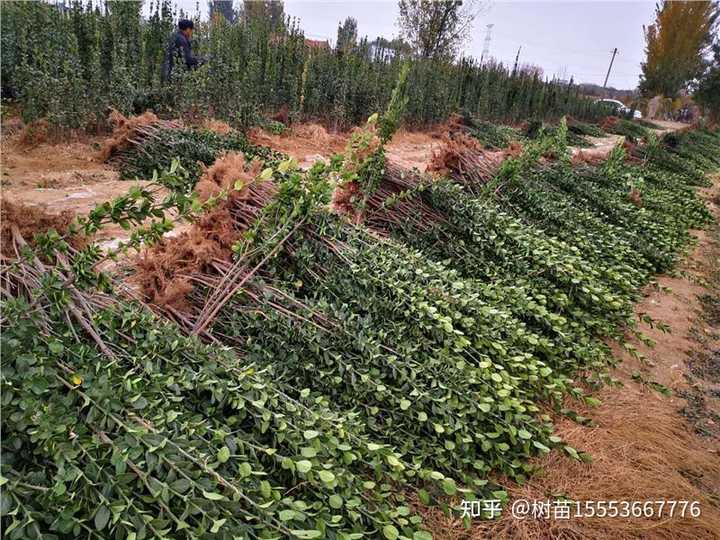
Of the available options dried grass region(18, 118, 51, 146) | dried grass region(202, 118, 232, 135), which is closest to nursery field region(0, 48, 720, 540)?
dried grass region(18, 118, 51, 146)

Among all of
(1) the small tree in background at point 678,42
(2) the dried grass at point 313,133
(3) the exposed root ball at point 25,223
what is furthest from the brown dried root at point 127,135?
(1) the small tree in background at point 678,42

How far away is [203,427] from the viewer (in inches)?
58.8

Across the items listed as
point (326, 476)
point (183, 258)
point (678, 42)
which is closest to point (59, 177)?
point (183, 258)

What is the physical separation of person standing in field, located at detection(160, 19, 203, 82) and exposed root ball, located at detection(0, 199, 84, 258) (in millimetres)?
6067

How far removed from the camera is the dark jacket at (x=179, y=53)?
743cm

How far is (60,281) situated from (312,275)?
127 centimetres

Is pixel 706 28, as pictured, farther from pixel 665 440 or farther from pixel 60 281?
pixel 60 281

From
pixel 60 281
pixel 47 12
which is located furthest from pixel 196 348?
pixel 47 12

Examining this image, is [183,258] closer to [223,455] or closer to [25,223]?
[25,223]

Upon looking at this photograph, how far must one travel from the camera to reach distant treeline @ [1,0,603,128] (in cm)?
628

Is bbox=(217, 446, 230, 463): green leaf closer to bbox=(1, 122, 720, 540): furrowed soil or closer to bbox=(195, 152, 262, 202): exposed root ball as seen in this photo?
bbox=(1, 122, 720, 540): furrowed soil

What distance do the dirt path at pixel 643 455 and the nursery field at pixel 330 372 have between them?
0.04ft

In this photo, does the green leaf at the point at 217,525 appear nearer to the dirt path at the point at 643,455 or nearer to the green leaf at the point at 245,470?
the green leaf at the point at 245,470

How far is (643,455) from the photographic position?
2.34m
